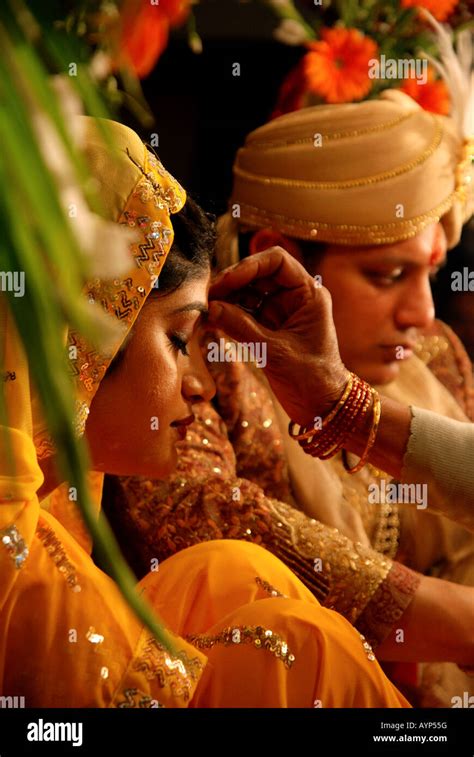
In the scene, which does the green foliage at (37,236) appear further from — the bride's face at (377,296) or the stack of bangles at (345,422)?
the bride's face at (377,296)

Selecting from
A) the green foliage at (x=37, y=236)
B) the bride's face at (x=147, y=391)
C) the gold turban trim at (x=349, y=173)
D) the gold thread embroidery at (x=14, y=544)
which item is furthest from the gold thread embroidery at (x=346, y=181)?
the green foliage at (x=37, y=236)

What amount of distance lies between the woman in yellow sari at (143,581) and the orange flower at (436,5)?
54 centimetres

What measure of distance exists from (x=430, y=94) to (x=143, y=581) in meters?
0.80

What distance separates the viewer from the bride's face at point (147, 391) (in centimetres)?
111

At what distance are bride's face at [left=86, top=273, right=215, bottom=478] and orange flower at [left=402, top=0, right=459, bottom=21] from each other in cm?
61

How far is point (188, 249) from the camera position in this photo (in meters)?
1.14

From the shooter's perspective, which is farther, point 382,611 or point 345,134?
point 345,134

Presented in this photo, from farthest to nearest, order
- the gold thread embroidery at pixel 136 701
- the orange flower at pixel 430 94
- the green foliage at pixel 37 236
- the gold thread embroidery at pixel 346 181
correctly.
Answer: the orange flower at pixel 430 94, the gold thread embroidery at pixel 346 181, the gold thread embroidery at pixel 136 701, the green foliage at pixel 37 236

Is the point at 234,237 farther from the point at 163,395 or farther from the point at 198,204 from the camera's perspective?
the point at 163,395

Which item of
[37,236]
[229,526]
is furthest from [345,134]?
[37,236]

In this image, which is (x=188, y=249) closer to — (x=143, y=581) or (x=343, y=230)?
(x=343, y=230)

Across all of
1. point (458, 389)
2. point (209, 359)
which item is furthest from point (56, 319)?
point (458, 389)
